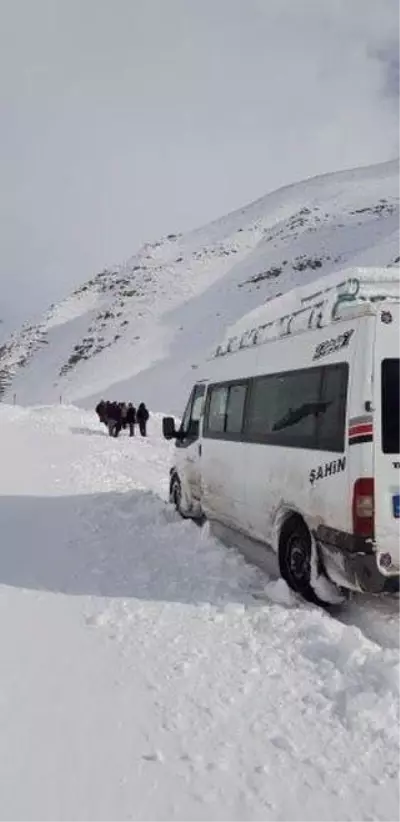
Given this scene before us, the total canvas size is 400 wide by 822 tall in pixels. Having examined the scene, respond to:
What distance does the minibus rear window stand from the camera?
580cm

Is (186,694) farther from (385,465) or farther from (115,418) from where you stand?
(115,418)

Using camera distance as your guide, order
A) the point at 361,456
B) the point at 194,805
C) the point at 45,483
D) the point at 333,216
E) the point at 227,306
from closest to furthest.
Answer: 1. the point at 194,805
2. the point at 361,456
3. the point at 45,483
4. the point at 227,306
5. the point at 333,216

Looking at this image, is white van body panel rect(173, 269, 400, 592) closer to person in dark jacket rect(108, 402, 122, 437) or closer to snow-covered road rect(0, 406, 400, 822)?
snow-covered road rect(0, 406, 400, 822)

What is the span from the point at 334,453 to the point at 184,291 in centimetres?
10477

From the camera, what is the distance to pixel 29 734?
424 cm

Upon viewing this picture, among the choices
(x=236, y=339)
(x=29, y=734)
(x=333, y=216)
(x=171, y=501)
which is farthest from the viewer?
(x=333, y=216)

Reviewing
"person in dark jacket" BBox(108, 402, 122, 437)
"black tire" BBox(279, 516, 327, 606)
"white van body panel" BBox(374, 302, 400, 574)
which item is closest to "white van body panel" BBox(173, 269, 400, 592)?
"white van body panel" BBox(374, 302, 400, 574)

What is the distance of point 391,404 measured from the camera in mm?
5824

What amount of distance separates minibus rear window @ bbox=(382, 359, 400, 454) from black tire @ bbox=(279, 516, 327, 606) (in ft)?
4.66

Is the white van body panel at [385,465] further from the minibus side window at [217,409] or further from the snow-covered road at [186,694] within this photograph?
the minibus side window at [217,409]

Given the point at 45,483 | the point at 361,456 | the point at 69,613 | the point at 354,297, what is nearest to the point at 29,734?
the point at 69,613

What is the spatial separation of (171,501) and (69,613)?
577cm

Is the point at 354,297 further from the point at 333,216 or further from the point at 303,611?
the point at 333,216

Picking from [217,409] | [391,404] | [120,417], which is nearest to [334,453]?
[391,404]
